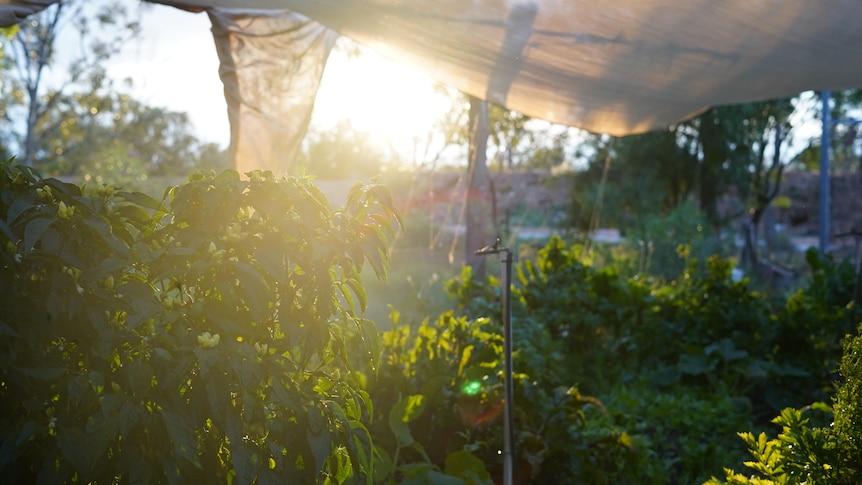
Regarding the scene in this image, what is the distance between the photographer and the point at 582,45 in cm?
372

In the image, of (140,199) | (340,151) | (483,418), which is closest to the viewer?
(140,199)

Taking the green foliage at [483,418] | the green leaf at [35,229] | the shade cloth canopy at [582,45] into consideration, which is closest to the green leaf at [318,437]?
the green leaf at [35,229]

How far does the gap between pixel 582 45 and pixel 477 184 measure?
3.96 meters

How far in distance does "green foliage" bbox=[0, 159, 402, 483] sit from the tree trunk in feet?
18.1

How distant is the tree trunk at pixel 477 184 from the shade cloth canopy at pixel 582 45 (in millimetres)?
2572

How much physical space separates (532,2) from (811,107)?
49.1 ft

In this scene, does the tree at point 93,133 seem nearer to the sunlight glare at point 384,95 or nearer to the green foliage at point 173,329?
the sunlight glare at point 384,95

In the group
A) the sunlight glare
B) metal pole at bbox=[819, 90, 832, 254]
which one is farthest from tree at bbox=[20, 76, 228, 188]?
metal pole at bbox=[819, 90, 832, 254]

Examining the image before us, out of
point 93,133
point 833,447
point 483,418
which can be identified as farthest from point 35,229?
point 93,133

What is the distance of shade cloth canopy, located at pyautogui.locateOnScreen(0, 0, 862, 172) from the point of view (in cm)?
329

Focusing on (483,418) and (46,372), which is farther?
(483,418)

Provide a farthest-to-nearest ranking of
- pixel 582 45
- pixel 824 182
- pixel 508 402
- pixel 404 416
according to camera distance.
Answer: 1. pixel 824 182
2. pixel 582 45
3. pixel 404 416
4. pixel 508 402

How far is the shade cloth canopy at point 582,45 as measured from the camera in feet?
10.8

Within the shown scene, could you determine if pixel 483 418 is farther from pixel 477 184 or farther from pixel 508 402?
pixel 477 184
